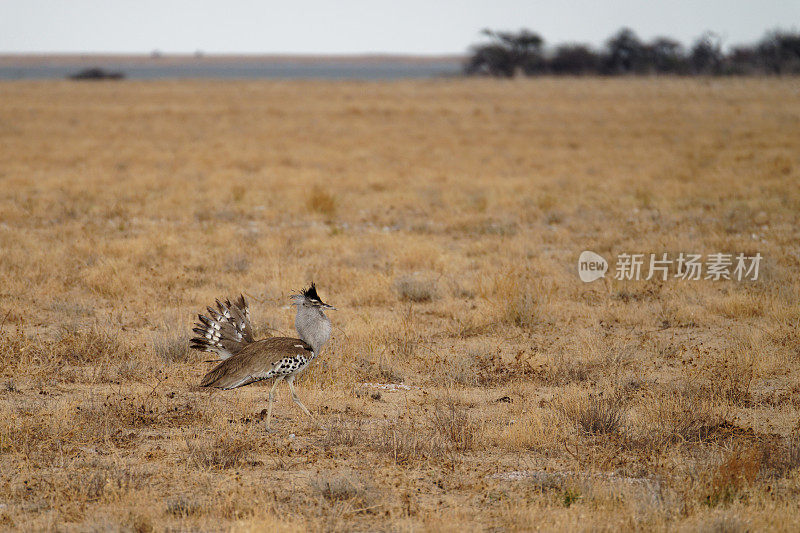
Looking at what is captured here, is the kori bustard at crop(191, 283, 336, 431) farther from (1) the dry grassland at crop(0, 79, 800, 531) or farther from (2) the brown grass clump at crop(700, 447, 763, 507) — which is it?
(2) the brown grass clump at crop(700, 447, 763, 507)

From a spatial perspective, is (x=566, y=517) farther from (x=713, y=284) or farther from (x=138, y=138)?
(x=138, y=138)

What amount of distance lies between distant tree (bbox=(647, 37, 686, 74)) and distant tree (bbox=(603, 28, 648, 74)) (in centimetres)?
93

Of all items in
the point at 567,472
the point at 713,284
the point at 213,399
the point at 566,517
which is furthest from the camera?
the point at 713,284

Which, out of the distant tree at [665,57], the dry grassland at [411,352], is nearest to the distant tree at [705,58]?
the distant tree at [665,57]

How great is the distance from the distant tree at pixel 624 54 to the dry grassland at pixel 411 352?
6514cm

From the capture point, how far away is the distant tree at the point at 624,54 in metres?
82.8

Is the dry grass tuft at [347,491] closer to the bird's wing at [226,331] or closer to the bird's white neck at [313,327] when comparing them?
the bird's white neck at [313,327]

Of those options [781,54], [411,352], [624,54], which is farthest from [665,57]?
[411,352]

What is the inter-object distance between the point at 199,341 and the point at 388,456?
1.75m

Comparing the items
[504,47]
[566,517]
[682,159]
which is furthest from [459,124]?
[504,47]

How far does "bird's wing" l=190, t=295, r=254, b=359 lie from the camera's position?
6.27 m

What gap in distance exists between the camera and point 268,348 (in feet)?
19.8

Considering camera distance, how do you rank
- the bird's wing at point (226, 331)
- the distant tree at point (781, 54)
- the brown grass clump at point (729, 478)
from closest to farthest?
the brown grass clump at point (729, 478), the bird's wing at point (226, 331), the distant tree at point (781, 54)

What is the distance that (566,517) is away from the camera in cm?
459
